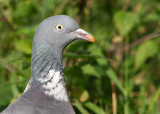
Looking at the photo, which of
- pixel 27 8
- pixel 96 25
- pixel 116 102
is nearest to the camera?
pixel 116 102

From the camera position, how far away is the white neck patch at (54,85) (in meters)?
2.49

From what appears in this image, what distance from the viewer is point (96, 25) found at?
175 inches

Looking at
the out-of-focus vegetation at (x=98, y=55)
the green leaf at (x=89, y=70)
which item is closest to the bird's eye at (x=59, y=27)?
the out-of-focus vegetation at (x=98, y=55)

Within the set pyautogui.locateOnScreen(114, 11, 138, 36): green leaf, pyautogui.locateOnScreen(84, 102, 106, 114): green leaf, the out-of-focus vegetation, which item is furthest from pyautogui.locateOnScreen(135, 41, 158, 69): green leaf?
pyautogui.locateOnScreen(84, 102, 106, 114): green leaf

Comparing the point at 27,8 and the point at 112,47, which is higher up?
the point at 27,8

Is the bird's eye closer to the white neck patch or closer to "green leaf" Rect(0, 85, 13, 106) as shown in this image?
the white neck patch

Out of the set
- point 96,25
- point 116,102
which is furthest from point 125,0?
point 116,102

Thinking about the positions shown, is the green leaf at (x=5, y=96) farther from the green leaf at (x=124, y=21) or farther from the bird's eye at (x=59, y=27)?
the bird's eye at (x=59, y=27)

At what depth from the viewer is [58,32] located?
2484 millimetres

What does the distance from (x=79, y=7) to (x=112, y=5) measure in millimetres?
615

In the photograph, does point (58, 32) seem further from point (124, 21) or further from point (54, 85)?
point (124, 21)

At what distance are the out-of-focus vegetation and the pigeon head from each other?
0.37 meters

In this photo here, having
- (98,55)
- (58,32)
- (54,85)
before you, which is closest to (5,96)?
(98,55)

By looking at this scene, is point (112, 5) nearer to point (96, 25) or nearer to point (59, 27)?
point (96, 25)
